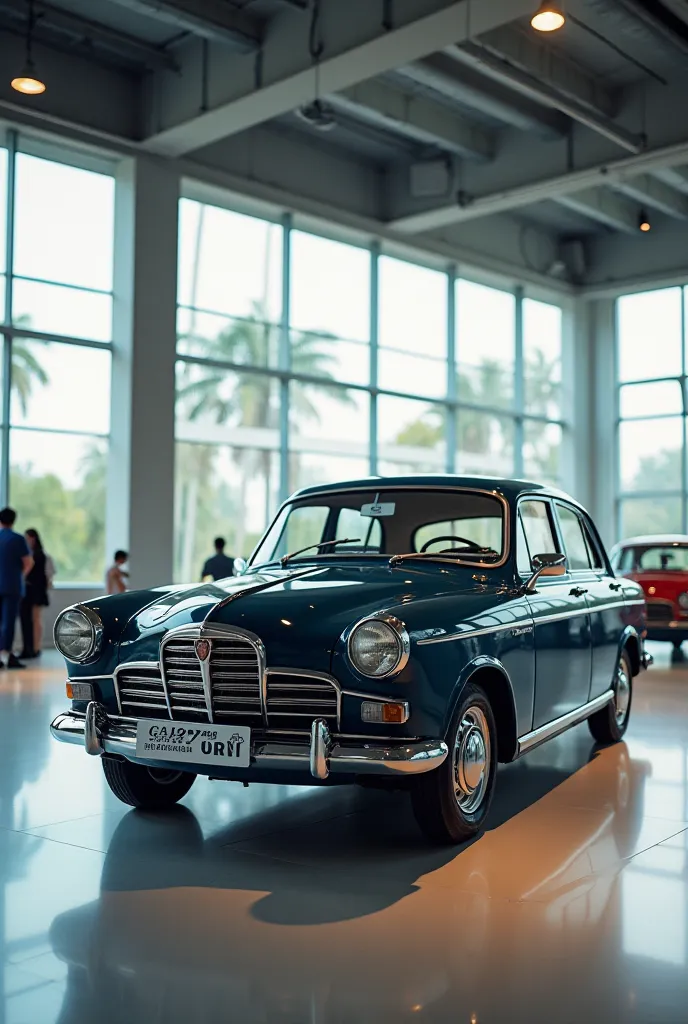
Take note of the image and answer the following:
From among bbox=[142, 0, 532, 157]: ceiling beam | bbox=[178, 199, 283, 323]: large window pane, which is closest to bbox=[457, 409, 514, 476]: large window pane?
bbox=[178, 199, 283, 323]: large window pane

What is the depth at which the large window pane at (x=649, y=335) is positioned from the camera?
2184 centimetres

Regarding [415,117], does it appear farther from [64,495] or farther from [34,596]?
[34,596]

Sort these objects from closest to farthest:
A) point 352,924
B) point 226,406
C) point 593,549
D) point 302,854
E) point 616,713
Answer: point 352,924, point 302,854, point 593,549, point 616,713, point 226,406

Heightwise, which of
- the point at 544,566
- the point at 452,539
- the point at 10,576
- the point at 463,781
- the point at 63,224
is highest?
the point at 63,224

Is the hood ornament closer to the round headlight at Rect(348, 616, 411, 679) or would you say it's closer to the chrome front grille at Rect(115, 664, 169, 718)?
the chrome front grille at Rect(115, 664, 169, 718)

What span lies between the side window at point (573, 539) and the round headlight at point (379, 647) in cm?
221

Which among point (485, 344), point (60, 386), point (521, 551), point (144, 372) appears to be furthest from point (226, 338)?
point (521, 551)

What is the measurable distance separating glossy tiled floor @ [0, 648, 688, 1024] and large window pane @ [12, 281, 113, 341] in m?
9.66

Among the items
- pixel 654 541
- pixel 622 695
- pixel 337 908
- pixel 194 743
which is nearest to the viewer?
pixel 337 908

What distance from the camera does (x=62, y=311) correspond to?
1452 centimetres

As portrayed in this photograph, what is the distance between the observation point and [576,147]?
15.4 metres

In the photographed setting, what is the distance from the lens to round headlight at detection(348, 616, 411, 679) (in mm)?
3988

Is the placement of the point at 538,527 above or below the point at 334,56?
below

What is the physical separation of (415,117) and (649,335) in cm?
911
